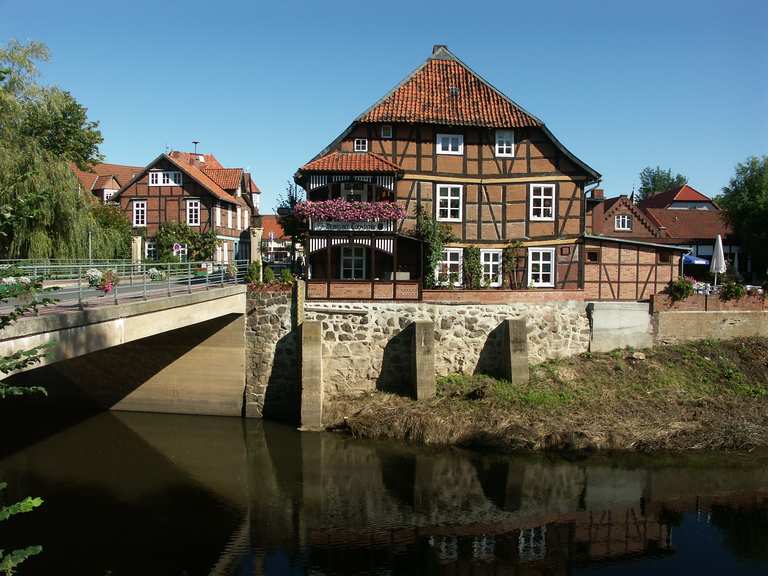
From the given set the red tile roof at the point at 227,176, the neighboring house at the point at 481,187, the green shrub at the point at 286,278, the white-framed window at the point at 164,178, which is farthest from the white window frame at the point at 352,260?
the red tile roof at the point at 227,176

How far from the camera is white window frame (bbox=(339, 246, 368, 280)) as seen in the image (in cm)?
Answer: 2475

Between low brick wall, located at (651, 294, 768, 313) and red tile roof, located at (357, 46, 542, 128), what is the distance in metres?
8.30

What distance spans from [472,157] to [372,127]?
13.6 feet

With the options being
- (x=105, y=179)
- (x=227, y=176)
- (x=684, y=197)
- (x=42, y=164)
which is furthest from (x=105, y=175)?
(x=684, y=197)

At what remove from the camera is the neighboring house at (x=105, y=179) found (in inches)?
1716

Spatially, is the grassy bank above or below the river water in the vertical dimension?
above

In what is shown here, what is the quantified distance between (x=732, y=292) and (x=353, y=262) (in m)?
14.0

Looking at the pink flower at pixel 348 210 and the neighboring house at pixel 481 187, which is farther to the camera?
the neighboring house at pixel 481 187

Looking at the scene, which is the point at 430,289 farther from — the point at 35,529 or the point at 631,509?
the point at 35,529

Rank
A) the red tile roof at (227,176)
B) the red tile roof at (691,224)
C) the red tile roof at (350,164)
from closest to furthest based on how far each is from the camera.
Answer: the red tile roof at (350,164) → the red tile roof at (227,176) → the red tile roof at (691,224)

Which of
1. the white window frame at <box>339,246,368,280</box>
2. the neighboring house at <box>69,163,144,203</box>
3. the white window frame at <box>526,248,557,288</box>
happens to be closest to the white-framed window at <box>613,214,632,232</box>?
the white window frame at <box>526,248,557,288</box>

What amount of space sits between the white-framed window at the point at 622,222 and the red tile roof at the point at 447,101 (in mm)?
17301

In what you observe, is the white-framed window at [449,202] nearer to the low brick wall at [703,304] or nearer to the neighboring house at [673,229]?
the low brick wall at [703,304]

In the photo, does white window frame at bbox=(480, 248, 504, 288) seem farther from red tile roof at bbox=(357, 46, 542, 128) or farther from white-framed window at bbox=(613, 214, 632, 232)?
white-framed window at bbox=(613, 214, 632, 232)
